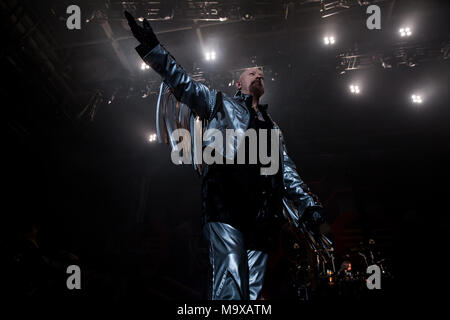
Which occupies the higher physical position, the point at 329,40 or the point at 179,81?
the point at 329,40

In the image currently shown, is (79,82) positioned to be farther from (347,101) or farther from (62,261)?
→ (347,101)

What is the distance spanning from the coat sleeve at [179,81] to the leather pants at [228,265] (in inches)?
42.4

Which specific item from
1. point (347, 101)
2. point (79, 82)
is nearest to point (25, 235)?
point (79, 82)

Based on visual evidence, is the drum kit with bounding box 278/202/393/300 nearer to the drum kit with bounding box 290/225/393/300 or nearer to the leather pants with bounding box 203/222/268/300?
the drum kit with bounding box 290/225/393/300

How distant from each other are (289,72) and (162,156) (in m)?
6.06

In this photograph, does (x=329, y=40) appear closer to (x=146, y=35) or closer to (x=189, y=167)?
(x=189, y=167)

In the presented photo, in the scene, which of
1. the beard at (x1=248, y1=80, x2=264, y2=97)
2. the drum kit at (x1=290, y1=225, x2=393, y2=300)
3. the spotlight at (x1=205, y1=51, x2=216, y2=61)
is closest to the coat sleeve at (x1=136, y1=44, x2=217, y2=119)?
the beard at (x1=248, y1=80, x2=264, y2=97)

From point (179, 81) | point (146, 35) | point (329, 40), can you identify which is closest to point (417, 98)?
point (329, 40)

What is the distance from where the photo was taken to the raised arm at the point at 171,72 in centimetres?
206

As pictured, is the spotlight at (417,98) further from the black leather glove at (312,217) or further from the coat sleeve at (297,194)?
the black leather glove at (312,217)

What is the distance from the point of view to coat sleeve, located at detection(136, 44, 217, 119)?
82.4 inches

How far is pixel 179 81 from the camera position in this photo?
2.21 meters

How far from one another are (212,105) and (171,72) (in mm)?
474

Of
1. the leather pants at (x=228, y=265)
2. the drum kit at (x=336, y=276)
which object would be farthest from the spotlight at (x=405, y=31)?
the leather pants at (x=228, y=265)
